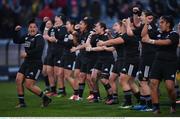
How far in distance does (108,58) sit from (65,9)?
1171 centimetres

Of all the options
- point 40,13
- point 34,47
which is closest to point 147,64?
point 34,47

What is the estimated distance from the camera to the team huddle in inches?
585

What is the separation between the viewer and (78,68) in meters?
19.4

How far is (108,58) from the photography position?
18.1 metres

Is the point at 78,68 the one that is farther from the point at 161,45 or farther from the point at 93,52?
the point at 161,45

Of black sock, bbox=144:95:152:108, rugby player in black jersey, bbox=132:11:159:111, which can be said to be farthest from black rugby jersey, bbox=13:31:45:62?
black sock, bbox=144:95:152:108

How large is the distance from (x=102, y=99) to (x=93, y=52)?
141 cm

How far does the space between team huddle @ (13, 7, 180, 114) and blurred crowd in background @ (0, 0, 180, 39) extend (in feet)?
27.1

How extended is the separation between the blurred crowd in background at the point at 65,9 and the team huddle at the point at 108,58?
8.26m

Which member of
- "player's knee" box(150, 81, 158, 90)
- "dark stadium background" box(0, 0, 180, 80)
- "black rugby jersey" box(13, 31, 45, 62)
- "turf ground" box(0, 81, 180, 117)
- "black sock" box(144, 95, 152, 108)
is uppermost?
"dark stadium background" box(0, 0, 180, 80)

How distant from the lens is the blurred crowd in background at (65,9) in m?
28.5

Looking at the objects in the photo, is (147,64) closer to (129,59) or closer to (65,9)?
(129,59)

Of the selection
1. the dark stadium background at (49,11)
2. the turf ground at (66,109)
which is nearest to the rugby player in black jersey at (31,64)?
the turf ground at (66,109)

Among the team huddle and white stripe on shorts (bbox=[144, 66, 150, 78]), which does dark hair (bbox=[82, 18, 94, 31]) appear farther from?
white stripe on shorts (bbox=[144, 66, 150, 78])
